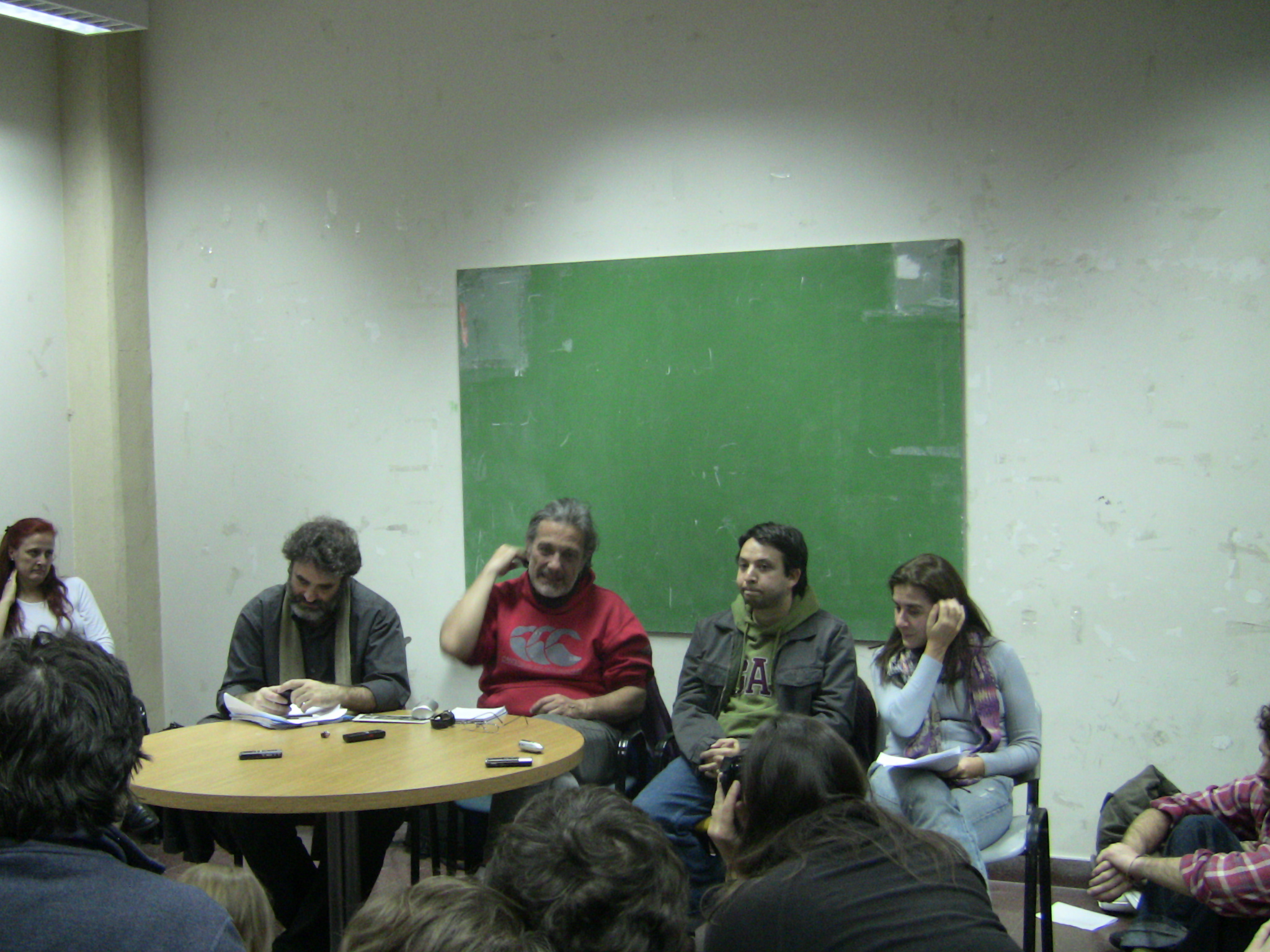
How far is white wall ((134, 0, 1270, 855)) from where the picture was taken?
340 cm

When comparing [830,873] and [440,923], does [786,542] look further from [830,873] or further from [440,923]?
[440,923]

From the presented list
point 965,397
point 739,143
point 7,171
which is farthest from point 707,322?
point 7,171

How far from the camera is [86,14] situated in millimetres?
3715

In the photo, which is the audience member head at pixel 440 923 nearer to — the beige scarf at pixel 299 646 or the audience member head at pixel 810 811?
the audience member head at pixel 810 811

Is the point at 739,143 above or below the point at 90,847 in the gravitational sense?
above

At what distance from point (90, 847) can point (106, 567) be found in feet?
11.8

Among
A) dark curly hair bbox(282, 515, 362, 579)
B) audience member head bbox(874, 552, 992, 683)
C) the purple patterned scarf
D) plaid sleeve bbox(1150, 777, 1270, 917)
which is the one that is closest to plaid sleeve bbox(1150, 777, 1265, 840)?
plaid sleeve bbox(1150, 777, 1270, 917)

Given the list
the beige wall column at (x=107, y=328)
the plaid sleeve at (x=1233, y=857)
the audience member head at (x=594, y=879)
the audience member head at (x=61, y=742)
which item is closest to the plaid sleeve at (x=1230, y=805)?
the plaid sleeve at (x=1233, y=857)

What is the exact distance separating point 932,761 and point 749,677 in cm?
78

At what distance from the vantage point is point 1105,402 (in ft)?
11.4

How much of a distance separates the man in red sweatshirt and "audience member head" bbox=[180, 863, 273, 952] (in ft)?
5.19

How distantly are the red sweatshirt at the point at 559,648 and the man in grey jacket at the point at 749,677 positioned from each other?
8.5 inches

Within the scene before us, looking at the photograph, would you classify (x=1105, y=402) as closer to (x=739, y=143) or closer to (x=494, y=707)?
(x=739, y=143)

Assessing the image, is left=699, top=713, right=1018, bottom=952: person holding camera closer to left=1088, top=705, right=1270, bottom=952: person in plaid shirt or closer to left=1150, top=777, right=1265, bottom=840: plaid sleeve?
left=1088, top=705, right=1270, bottom=952: person in plaid shirt
